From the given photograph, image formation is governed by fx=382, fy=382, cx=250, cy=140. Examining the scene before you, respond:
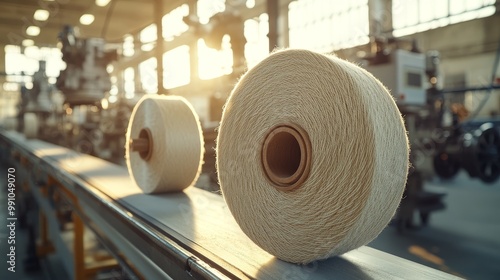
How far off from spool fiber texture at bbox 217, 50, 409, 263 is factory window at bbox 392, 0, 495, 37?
206 inches

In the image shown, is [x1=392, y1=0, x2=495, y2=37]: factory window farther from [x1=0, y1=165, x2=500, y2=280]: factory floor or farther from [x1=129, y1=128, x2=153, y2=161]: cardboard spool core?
[x1=129, y1=128, x2=153, y2=161]: cardboard spool core

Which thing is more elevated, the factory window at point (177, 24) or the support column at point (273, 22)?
the factory window at point (177, 24)

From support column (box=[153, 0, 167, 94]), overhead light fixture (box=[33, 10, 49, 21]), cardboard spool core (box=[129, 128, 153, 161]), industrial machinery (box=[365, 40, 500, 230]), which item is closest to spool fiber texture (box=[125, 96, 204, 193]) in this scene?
cardboard spool core (box=[129, 128, 153, 161])

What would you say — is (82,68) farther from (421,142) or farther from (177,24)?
(421,142)

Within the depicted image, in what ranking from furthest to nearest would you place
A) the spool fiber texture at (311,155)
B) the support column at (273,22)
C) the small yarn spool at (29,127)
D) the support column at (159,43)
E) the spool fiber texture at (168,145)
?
1. the small yarn spool at (29,127)
2. the support column at (159,43)
3. the support column at (273,22)
4. the spool fiber texture at (168,145)
5. the spool fiber texture at (311,155)

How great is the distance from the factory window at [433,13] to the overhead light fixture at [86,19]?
8.20 m

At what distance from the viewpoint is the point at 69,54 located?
3.07 meters

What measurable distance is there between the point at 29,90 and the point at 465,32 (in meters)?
10.5

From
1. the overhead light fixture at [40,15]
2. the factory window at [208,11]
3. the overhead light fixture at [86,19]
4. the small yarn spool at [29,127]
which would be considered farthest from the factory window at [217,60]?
the overhead light fixture at [86,19]

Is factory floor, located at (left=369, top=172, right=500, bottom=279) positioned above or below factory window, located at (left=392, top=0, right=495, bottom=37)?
below

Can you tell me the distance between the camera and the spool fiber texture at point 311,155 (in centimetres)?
62

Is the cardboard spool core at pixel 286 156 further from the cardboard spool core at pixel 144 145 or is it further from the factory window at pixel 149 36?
the factory window at pixel 149 36

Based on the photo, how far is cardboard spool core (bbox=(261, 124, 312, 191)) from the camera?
0.69 meters

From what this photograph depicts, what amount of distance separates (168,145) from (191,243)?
534 millimetres
